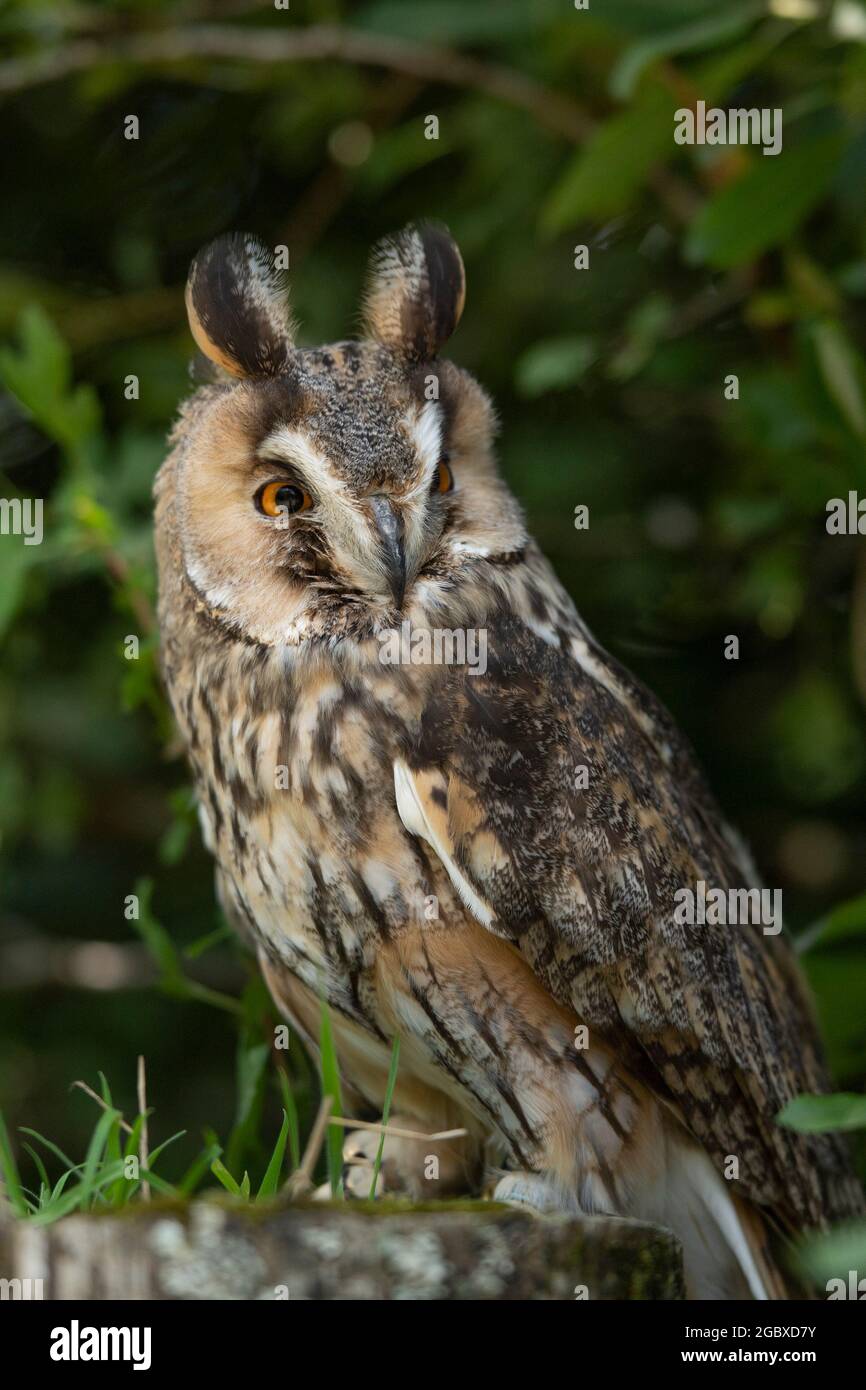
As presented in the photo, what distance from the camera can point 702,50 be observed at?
9.24 feet

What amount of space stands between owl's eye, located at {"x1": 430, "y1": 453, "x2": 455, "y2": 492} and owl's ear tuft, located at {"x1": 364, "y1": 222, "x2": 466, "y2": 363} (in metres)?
0.17

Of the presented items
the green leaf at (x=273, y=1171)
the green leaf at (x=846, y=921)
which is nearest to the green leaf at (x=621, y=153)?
the green leaf at (x=846, y=921)

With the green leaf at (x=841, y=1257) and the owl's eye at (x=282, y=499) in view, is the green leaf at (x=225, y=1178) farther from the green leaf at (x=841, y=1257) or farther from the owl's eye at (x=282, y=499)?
the owl's eye at (x=282, y=499)

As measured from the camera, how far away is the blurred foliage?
2992mm

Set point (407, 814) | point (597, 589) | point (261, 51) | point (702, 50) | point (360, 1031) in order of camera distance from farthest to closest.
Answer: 1. point (597, 589)
2. point (261, 51)
3. point (702, 50)
4. point (360, 1031)
5. point (407, 814)

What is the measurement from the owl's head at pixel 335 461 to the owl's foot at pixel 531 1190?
0.79 metres

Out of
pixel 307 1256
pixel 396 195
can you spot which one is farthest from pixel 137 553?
pixel 396 195

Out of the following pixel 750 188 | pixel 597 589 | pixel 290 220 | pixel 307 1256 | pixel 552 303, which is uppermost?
pixel 290 220

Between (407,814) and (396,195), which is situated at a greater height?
(396,195)

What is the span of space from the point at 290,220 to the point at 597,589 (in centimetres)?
122

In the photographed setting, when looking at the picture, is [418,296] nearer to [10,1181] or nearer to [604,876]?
[604,876]

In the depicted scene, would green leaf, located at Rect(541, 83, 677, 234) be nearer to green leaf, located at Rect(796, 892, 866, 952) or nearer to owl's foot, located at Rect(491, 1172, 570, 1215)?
green leaf, located at Rect(796, 892, 866, 952)

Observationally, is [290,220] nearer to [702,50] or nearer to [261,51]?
[261,51]

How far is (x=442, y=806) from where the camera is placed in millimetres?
1944
